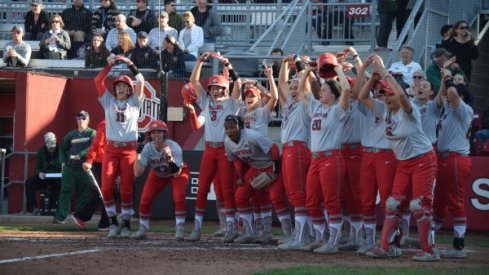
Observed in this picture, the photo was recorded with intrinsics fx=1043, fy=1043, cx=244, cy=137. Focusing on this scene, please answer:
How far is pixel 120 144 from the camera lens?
46.4ft

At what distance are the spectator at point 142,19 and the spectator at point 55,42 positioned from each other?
1325 millimetres

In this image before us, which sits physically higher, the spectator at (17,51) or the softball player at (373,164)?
the spectator at (17,51)

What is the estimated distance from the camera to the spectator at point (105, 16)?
2102 cm

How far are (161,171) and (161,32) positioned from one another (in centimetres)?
634

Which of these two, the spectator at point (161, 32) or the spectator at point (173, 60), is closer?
the spectator at point (173, 60)

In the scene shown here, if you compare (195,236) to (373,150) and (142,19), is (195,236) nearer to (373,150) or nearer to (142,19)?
(373,150)

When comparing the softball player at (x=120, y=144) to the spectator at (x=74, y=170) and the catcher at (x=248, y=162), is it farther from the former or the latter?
the spectator at (x=74, y=170)

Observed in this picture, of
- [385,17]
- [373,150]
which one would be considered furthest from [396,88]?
[385,17]

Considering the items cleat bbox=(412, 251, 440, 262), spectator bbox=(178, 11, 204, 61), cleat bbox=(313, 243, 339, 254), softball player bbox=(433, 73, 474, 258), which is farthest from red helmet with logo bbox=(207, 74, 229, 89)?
spectator bbox=(178, 11, 204, 61)

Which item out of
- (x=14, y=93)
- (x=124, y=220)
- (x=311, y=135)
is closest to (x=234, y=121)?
(x=311, y=135)

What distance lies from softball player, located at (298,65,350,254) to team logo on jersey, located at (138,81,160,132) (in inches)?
296

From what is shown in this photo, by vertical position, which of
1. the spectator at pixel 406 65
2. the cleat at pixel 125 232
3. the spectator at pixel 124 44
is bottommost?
the cleat at pixel 125 232

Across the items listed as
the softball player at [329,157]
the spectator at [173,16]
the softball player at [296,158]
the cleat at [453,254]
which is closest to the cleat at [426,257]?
the cleat at [453,254]

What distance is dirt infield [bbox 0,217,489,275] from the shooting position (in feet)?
33.8
